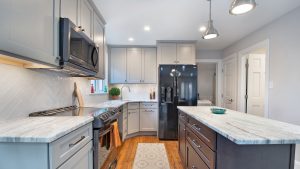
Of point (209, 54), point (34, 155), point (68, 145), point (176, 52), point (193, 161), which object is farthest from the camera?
point (209, 54)

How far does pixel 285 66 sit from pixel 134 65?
3.28 meters

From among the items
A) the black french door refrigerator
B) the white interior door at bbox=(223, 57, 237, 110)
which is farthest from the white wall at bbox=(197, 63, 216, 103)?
the black french door refrigerator

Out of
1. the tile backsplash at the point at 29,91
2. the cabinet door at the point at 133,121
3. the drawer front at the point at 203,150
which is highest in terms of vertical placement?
the tile backsplash at the point at 29,91

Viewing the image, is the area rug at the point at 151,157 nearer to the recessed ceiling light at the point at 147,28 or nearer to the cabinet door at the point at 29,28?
the cabinet door at the point at 29,28

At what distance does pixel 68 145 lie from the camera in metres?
1.10

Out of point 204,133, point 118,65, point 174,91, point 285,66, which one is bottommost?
point 204,133

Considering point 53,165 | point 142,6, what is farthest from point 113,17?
point 53,165

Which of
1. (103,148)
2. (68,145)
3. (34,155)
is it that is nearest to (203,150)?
(103,148)

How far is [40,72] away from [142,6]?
5.31 feet

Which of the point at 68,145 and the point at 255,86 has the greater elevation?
the point at 255,86

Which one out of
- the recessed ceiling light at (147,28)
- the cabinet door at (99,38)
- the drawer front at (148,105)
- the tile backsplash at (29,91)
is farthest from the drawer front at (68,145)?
the drawer front at (148,105)

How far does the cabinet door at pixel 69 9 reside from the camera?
1.55 meters

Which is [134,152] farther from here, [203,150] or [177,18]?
[177,18]

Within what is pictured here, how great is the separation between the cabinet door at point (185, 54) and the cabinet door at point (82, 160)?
3.22m
